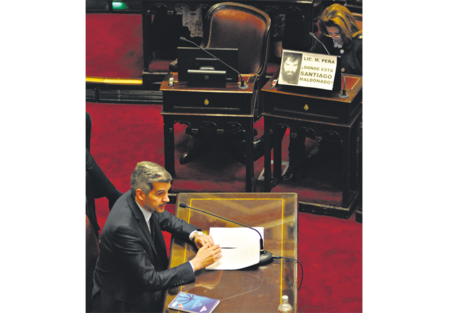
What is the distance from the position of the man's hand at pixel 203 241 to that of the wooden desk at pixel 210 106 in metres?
1.78

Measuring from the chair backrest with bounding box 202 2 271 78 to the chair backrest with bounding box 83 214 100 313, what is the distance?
2770 millimetres

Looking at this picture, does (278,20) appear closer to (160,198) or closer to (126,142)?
(126,142)

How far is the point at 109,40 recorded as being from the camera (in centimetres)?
805

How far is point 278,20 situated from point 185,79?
2331 mm

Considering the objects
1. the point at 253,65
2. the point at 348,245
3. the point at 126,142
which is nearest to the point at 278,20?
the point at 253,65

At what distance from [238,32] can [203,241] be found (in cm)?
285

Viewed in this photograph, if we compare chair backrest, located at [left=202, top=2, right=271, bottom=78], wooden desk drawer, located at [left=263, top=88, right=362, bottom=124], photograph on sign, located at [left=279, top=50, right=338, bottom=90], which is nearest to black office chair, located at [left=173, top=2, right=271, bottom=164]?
chair backrest, located at [left=202, top=2, right=271, bottom=78]

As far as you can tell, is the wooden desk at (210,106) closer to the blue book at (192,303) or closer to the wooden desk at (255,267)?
the wooden desk at (255,267)

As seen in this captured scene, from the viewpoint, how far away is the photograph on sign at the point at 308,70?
4457 millimetres

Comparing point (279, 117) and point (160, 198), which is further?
point (279, 117)

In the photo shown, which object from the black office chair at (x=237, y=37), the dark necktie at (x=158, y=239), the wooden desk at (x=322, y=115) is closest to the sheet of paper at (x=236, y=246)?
the dark necktie at (x=158, y=239)

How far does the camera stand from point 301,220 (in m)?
4.85

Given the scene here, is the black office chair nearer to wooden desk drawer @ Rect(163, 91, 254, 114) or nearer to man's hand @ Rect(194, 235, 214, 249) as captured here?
wooden desk drawer @ Rect(163, 91, 254, 114)

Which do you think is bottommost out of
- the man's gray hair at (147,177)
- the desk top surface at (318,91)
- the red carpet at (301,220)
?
the red carpet at (301,220)
